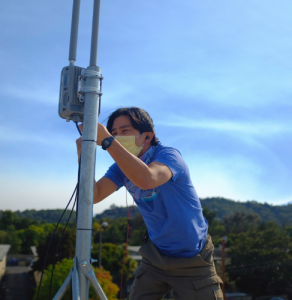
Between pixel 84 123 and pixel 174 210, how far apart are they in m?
0.89

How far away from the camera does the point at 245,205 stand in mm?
111250

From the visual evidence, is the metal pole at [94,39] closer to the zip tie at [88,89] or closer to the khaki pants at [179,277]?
the zip tie at [88,89]

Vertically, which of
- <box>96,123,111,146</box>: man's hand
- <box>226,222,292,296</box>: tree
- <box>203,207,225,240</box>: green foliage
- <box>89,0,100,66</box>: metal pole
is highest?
<box>89,0,100,66</box>: metal pole

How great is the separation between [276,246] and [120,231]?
21.5 metres

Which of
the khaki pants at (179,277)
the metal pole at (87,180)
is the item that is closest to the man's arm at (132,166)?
the metal pole at (87,180)

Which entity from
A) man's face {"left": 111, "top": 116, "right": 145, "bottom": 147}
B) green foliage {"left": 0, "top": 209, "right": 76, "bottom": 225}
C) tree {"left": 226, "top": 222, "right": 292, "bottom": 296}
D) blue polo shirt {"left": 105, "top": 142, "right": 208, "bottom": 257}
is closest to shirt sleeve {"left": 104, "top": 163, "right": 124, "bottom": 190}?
blue polo shirt {"left": 105, "top": 142, "right": 208, "bottom": 257}

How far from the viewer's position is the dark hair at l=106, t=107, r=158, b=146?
95.3 inches

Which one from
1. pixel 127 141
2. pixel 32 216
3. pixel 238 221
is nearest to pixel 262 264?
pixel 238 221

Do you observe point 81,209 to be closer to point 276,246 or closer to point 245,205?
point 276,246

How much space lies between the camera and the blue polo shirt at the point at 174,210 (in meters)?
2.23

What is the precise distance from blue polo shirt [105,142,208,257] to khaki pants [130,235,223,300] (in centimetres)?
7

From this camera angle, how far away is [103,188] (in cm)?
258

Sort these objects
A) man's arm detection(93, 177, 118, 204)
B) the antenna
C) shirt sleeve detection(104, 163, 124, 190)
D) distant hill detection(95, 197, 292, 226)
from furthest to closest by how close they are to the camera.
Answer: distant hill detection(95, 197, 292, 226) < shirt sleeve detection(104, 163, 124, 190) < man's arm detection(93, 177, 118, 204) < the antenna

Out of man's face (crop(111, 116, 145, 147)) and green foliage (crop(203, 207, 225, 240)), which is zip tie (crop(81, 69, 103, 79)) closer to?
man's face (crop(111, 116, 145, 147))
